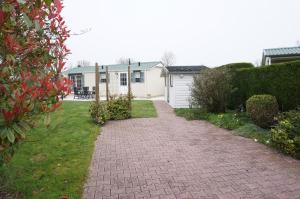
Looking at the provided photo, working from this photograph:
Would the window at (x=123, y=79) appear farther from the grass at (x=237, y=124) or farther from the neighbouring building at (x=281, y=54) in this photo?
the grass at (x=237, y=124)

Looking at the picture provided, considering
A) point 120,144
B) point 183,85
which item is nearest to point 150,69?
point 183,85

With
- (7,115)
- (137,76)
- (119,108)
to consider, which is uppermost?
(137,76)

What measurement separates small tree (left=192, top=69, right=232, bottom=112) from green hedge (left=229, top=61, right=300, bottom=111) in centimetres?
61

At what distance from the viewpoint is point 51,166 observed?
17.6 ft

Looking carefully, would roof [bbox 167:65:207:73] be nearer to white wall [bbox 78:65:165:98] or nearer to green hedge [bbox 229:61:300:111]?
green hedge [bbox 229:61:300:111]

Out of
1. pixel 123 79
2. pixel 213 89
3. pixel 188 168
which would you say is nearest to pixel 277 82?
pixel 213 89

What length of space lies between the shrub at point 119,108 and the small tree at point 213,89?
3298 mm

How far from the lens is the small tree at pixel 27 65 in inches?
76.0

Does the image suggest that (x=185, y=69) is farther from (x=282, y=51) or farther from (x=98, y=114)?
(x=98, y=114)

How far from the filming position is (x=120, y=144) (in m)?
7.45

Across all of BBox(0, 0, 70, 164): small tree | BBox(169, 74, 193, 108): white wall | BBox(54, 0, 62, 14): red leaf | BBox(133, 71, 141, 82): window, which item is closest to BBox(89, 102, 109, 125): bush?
BBox(169, 74, 193, 108): white wall

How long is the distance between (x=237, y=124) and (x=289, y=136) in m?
3.31

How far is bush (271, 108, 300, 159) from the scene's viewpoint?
19.6 ft

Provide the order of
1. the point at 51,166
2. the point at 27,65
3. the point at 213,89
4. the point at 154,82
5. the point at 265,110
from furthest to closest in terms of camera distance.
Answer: the point at 154,82 < the point at 213,89 < the point at 265,110 < the point at 51,166 < the point at 27,65
